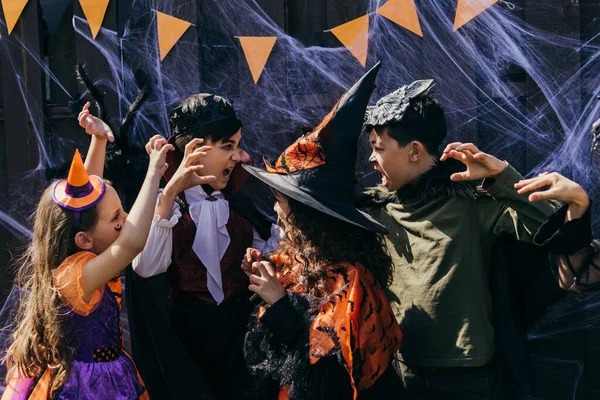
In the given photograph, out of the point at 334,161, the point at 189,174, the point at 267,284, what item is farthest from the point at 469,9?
the point at 267,284

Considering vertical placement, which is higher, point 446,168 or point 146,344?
point 446,168

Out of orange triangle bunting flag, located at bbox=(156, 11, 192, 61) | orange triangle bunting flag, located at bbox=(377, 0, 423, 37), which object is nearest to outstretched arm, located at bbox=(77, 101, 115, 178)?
orange triangle bunting flag, located at bbox=(156, 11, 192, 61)

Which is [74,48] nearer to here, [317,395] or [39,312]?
[39,312]

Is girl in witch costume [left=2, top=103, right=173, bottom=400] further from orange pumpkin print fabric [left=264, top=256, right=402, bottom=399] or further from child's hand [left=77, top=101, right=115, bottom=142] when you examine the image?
orange pumpkin print fabric [left=264, top=256, right=402, bottom=399]

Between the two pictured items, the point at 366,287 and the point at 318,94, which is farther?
the point at 318,94

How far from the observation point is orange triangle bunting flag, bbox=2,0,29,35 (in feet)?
10.9

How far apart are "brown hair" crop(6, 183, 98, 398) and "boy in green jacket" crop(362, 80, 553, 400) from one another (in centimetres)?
106

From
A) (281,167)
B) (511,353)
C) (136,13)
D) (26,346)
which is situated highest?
(136,13)

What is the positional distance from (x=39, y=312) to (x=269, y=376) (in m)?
0.79

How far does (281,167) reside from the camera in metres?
2.43

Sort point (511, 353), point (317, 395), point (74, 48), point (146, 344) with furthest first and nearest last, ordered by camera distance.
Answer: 1. point (74, 48)
2. point (146, 344)
3. point (511, 353)
4. point (317, 395)

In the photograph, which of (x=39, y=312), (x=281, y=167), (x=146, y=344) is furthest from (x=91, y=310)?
(x=281, y=167)

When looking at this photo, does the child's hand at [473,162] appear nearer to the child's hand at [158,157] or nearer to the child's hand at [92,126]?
the child's hand at [158,157]

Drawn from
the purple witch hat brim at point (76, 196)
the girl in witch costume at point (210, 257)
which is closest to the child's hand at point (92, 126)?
the girl in witch costume at point (210, 257)
